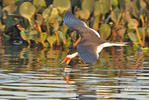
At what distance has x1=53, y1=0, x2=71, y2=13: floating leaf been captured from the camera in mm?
17844

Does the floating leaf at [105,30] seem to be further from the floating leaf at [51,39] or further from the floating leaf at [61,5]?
the floating leaf at [51,39]

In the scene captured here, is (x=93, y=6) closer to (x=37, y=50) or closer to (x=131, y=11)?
(x=131, y=11)

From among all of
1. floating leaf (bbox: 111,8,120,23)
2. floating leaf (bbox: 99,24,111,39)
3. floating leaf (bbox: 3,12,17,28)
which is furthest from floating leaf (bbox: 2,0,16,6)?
floating leaf (bbox: 111,8,120,23)

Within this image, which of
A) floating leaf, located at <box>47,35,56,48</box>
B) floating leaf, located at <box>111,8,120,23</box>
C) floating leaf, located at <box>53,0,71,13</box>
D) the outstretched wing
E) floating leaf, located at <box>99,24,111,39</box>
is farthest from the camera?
floating leaf, located at <box>111,8,120,23</box>

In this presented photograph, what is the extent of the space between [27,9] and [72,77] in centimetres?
714

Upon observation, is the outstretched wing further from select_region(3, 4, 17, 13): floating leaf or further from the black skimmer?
select_region(3, 4, 17, 13): floating leaf

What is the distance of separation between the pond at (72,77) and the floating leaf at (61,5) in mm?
2288

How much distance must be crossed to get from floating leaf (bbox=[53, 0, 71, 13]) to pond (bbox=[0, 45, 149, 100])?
2.29m

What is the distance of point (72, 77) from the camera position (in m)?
11.0

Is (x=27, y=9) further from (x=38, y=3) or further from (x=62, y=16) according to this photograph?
(x=62, y=16)

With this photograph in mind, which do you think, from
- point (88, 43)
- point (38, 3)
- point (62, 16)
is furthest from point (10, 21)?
point (88, 43)

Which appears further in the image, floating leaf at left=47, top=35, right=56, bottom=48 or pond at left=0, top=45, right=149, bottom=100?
floating leaf at left=47, top=35, right=56, bottom=48

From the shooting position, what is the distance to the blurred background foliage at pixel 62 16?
698 inches

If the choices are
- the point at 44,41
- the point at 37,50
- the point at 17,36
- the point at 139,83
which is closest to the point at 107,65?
the point at 139,83
